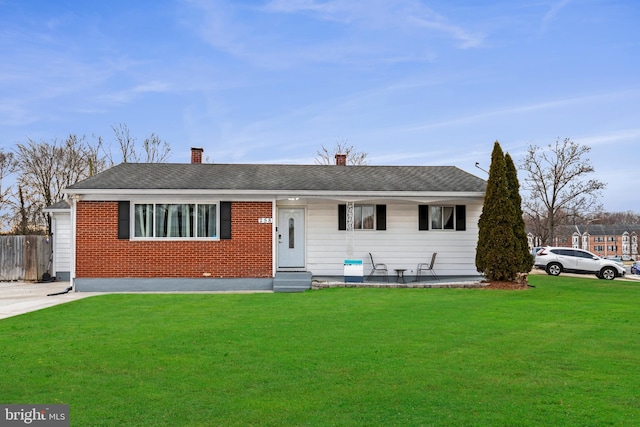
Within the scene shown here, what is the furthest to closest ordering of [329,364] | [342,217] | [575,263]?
[575,263]
[342,217]
[329,364]

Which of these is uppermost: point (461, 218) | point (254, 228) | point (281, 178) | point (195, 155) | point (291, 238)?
point (195, 155)

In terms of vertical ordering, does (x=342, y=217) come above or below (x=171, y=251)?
above

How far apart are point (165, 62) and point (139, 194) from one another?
7123 mm

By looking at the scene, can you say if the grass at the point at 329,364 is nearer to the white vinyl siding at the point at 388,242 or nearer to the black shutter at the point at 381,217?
the white vinyl siding at the point at 388,242

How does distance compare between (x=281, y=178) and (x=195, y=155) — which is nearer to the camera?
(x=281, y=178)

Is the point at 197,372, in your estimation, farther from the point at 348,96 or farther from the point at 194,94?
the point at 194,94

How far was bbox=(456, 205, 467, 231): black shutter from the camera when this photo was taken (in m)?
20.0

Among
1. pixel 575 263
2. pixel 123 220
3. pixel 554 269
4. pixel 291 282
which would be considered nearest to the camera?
pixel 291 282

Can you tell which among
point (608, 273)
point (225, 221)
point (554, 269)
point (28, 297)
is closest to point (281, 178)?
point (225, 221)

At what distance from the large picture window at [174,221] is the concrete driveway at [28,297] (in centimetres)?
266

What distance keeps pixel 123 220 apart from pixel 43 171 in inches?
1073

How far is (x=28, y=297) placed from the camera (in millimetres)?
17062

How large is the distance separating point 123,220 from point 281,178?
18.2 ft

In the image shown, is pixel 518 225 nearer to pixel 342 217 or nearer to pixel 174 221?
pixel 342 217
